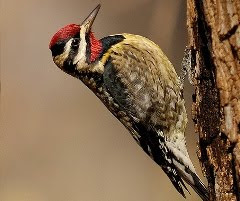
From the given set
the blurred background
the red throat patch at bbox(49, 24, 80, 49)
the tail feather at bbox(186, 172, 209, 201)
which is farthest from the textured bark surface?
the blurred background

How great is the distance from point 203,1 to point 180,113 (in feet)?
3.62

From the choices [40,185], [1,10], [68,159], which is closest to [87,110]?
[68,159]

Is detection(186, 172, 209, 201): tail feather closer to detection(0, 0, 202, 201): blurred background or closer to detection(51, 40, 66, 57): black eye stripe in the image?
detection(51, 40, 66, 57): black eye stripe

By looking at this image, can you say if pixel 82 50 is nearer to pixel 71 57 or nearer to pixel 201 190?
Result: pixel 71 57

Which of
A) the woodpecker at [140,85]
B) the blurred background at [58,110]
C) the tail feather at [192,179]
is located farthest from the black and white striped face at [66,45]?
the blurred background at [58,110]

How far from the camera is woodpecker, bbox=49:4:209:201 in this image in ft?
8.20

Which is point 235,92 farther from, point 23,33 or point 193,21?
point 23,33

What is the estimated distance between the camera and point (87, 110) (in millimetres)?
4328

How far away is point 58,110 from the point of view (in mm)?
4316

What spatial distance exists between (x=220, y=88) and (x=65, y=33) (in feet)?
3.60

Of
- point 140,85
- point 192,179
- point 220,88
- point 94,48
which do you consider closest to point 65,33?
point 94,48

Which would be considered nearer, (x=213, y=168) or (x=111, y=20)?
(x=213, y=168)

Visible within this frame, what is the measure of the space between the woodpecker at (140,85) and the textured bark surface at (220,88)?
0.90 meters

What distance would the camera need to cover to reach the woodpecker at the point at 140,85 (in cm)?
250
